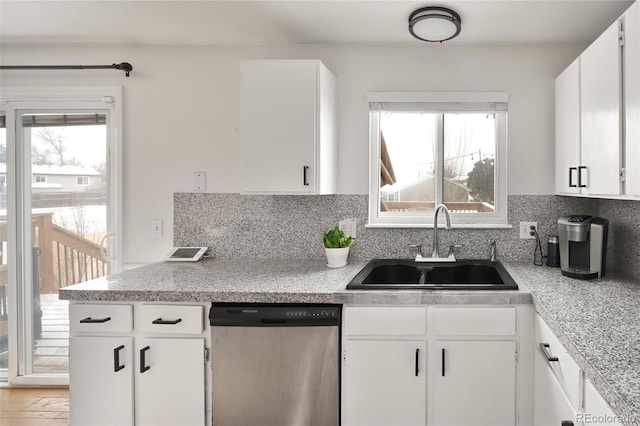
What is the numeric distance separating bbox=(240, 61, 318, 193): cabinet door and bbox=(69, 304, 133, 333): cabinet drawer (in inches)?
37.2

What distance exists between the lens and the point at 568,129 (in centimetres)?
223

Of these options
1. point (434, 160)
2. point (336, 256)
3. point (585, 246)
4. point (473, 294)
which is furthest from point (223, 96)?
point (585, 246)

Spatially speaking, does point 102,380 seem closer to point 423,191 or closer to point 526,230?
point 423,191

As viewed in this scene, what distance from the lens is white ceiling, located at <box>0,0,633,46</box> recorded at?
211 centimetres

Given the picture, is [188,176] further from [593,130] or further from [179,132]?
[593,130]

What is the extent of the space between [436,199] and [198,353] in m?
1.67

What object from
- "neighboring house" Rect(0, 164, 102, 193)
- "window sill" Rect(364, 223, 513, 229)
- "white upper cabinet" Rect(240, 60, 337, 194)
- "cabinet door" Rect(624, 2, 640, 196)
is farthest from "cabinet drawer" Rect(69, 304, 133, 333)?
"cabinet door" Rect(624, 2, 640, 196)

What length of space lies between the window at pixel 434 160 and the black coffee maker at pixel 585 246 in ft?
1.46

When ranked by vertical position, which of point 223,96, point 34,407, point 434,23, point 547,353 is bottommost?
point 34,407

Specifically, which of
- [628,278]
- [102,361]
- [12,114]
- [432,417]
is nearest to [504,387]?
[432,417]

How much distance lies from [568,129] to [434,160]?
2.45 ft

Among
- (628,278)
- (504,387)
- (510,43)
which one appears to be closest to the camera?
(504,387)

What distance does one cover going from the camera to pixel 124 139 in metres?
2.72

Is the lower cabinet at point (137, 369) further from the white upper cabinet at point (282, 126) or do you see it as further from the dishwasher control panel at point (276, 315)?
the white upper cabinet at point (282, 126)
